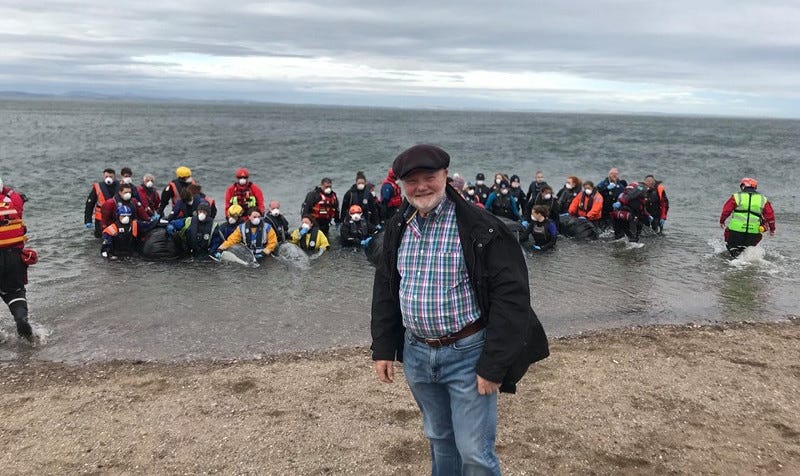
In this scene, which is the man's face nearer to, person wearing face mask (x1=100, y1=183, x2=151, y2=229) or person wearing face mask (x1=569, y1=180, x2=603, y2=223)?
person wearing face mask (x1=100, y1=183, x2=151, y2=229)

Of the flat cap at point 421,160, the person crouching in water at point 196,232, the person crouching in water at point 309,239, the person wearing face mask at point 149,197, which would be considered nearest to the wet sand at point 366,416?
the flat cap at point 421,160

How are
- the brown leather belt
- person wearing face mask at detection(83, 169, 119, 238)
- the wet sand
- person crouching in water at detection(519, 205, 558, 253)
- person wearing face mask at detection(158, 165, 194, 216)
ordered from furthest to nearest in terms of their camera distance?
1. person wearing face mask at detection(158, 165, 194, 216)
2. person wearing face mask at detection(83, 169, 119, 238)
3. person crouching in water at detection(519, 205, 558, 253)
4. the wet sand
5. the brown leather belt

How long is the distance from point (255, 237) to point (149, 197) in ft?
10.2

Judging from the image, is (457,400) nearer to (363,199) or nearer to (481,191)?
(363,199)

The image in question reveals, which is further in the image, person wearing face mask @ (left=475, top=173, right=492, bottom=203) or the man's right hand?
person wearing face mask @ (left=475, top=173, right=492, bottom=203)

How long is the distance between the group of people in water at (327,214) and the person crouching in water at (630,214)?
0.02m

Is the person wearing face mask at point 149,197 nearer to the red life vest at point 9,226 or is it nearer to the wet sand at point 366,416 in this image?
the red life vest at point 9,226

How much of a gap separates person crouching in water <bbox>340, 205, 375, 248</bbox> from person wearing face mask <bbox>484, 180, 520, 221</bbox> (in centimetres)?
315

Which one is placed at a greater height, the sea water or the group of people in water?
the group of people in water

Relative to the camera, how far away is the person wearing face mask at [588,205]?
46.4 feet

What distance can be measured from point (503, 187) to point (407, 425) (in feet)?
32.7

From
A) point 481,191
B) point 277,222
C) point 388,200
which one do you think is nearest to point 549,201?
point 481,191

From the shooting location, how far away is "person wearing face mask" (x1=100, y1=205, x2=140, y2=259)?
1159cm

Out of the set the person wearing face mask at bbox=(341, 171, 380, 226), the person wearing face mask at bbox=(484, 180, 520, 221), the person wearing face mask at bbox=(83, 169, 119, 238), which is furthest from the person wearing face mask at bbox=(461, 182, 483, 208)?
the person wearing face mask at bbox=(83, 169, 119, 238)
